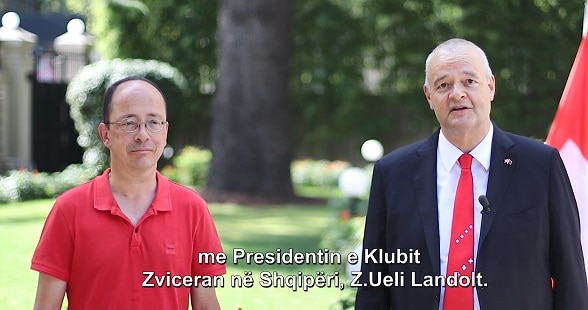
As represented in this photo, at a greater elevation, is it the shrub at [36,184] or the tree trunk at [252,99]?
the tree trunk at [252,99]

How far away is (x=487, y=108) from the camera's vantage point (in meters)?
3.62

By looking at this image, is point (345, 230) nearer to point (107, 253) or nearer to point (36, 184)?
point (107, 253)

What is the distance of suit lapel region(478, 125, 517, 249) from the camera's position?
3.54 meters

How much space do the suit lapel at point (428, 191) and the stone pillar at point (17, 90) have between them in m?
16.3

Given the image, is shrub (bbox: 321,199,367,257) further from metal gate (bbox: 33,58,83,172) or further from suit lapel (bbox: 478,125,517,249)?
metal gate (bbox: 33,58,83,172)

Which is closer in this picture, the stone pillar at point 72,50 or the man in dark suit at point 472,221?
the man in dark suit at point 472,221

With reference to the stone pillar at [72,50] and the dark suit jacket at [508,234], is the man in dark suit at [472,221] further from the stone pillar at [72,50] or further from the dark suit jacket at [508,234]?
the stone pillar at [72,50]

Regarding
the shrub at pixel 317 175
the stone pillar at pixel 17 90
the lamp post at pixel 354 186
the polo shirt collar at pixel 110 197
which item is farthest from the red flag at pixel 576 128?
the shrub at pixel 317 175

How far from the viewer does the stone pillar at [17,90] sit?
19203 millimetres

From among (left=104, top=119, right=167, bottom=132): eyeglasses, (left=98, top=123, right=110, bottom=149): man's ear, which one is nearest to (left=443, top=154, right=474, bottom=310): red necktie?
(left=104, top=119, right=167, bottom=132): eyeglasses

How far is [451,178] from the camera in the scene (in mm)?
3668

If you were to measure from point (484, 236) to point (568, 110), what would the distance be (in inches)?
62.4

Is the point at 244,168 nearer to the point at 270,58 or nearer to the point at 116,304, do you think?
the point at 270,58

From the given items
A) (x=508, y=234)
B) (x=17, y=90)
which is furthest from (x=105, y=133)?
(x=17, y=90)
